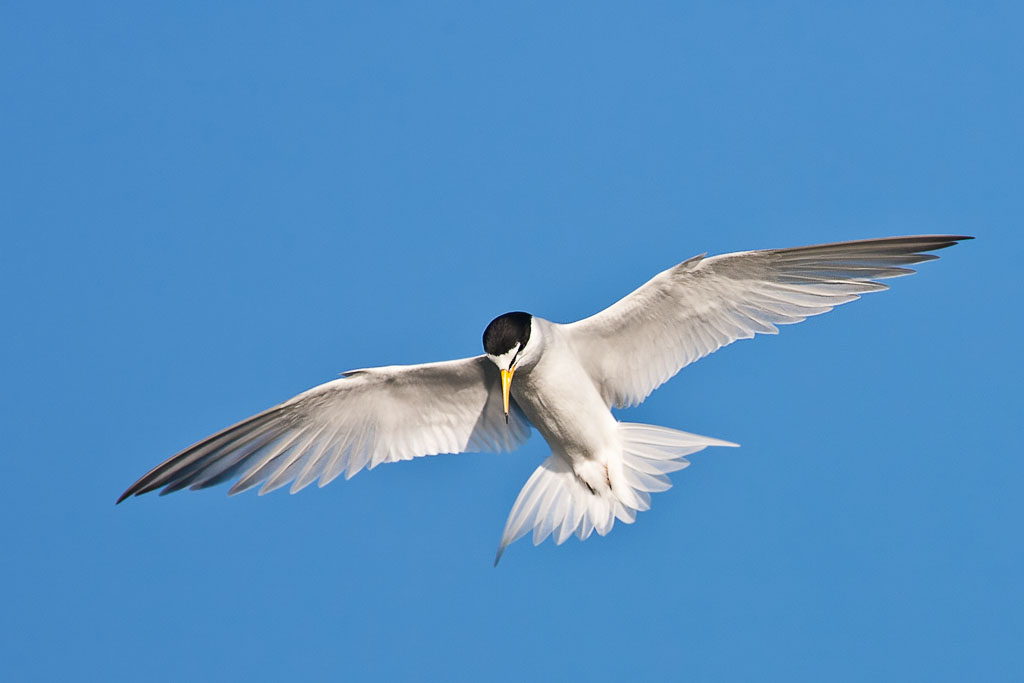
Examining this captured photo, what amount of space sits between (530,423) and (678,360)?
1196 mm

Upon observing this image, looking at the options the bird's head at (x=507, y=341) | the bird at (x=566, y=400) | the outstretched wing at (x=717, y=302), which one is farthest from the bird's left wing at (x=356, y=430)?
the outstretched wing at (x=717, y=302)

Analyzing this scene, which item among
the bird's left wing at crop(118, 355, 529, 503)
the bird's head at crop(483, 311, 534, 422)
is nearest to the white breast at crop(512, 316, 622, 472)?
the bird's head at crop(483, 311, 534, 422)

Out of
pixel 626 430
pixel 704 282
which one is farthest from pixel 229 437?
pixel 704 282

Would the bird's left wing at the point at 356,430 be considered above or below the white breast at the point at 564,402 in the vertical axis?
above

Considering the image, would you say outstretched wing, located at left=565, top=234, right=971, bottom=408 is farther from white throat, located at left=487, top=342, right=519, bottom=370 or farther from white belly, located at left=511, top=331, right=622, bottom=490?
white throat, located at left=487, top=342, right=519, bottom=370

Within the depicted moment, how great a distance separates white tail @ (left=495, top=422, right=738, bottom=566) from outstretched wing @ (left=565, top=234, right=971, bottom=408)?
1.42ft

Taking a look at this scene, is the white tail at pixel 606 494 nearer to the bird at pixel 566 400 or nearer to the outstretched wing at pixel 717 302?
the bird at pixel 566 400

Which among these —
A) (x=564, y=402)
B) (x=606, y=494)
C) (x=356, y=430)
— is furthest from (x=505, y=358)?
(x=356, y=430)

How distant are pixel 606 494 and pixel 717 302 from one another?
1.53 metres

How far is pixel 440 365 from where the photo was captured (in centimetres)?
848

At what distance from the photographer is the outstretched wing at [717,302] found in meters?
8.01

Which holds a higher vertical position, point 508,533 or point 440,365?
point 440,365

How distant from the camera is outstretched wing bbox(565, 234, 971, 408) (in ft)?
26.3

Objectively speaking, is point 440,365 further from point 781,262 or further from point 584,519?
point 781,262
